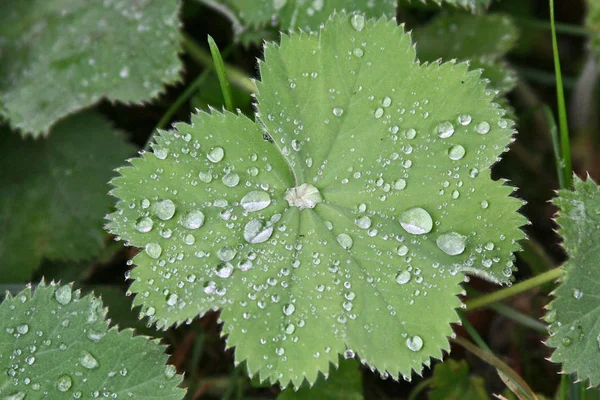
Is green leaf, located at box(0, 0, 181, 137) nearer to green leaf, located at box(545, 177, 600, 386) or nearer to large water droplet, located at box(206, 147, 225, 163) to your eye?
large water droplet, located at box(206, 147, 225, 163)

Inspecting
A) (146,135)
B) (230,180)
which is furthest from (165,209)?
(146,135)

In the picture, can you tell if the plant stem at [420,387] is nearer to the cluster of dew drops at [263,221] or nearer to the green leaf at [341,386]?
the green leaf at [341,386]

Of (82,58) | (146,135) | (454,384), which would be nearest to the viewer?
(454,384)

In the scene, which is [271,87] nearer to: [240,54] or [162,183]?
[162,183]

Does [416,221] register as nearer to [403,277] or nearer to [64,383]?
[403,277]

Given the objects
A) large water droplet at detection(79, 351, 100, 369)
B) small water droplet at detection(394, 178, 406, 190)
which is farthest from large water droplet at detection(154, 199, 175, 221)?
small water droplet at detection(394, 178, 406, 190)

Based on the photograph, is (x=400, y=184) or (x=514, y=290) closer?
(x=400, y=184)

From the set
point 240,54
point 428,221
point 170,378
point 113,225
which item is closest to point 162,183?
point 113,225
